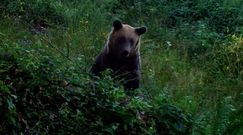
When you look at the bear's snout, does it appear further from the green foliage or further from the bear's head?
the green foliage

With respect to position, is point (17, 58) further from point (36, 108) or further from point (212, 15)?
point (212, 15)

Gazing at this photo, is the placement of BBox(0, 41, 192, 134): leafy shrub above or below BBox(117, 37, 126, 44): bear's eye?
above

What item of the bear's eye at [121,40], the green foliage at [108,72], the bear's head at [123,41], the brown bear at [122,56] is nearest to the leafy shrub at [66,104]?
the green foliage at [108,72]

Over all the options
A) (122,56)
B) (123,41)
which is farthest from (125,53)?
(123,41)

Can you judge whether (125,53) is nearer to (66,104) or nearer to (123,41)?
(123,41)

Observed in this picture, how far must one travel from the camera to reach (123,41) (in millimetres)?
8242

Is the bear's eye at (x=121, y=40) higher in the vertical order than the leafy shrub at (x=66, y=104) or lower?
lower

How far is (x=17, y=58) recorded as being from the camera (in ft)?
15.8

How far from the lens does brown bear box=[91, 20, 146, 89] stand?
7738mm

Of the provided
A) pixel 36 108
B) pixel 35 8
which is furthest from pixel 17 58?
pixel 35 8

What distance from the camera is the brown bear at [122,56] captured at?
7.74m

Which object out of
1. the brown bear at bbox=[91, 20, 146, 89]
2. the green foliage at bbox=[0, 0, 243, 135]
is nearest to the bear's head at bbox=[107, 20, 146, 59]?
the brown bear at bbox=[91, 20, 146, 89]

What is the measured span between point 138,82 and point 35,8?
15.1ft

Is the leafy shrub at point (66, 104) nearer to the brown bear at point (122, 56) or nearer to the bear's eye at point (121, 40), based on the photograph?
the brown bear at point (122, 56)
